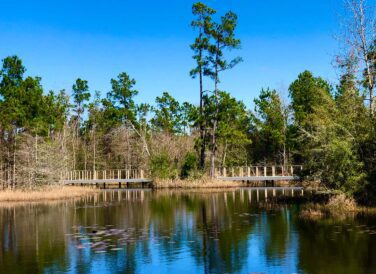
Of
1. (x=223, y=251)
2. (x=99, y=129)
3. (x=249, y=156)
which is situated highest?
(x=99, y=129)

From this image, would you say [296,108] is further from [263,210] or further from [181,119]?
[263,210]

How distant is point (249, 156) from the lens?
6388 cm

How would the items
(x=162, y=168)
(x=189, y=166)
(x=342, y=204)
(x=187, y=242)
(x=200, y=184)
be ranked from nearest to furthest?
(x=187, y=242) < (x=342, y=204) < (x=200, y=184) < (x=189, y=166) < (x=162, y=168)

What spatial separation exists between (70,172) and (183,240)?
45586 millimetres

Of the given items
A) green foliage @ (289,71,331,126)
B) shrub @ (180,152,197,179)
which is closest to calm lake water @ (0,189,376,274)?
shrub @ (180,152,197,179)

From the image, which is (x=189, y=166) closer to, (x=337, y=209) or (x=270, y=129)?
(x=270, y=129)

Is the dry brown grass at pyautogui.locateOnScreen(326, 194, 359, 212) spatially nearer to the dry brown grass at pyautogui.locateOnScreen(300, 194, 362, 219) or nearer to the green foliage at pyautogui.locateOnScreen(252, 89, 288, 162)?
the dry brown grass at pyautogui.locateOnScreen(300, 194, 362, 219)

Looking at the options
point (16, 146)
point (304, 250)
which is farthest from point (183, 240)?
point (16, 146)

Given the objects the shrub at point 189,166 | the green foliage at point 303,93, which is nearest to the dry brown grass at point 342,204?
the shrub at point 189,166

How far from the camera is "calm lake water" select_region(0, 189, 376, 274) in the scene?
1378cm

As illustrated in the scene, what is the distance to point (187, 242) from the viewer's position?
17.7 meters

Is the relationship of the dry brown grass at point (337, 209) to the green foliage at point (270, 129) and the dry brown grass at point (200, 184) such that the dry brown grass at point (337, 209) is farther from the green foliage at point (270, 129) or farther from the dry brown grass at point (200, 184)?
the green foliage at point (270, 129)

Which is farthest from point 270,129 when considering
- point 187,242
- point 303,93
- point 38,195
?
point 187,242

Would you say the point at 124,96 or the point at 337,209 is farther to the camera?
the point at 124,96
